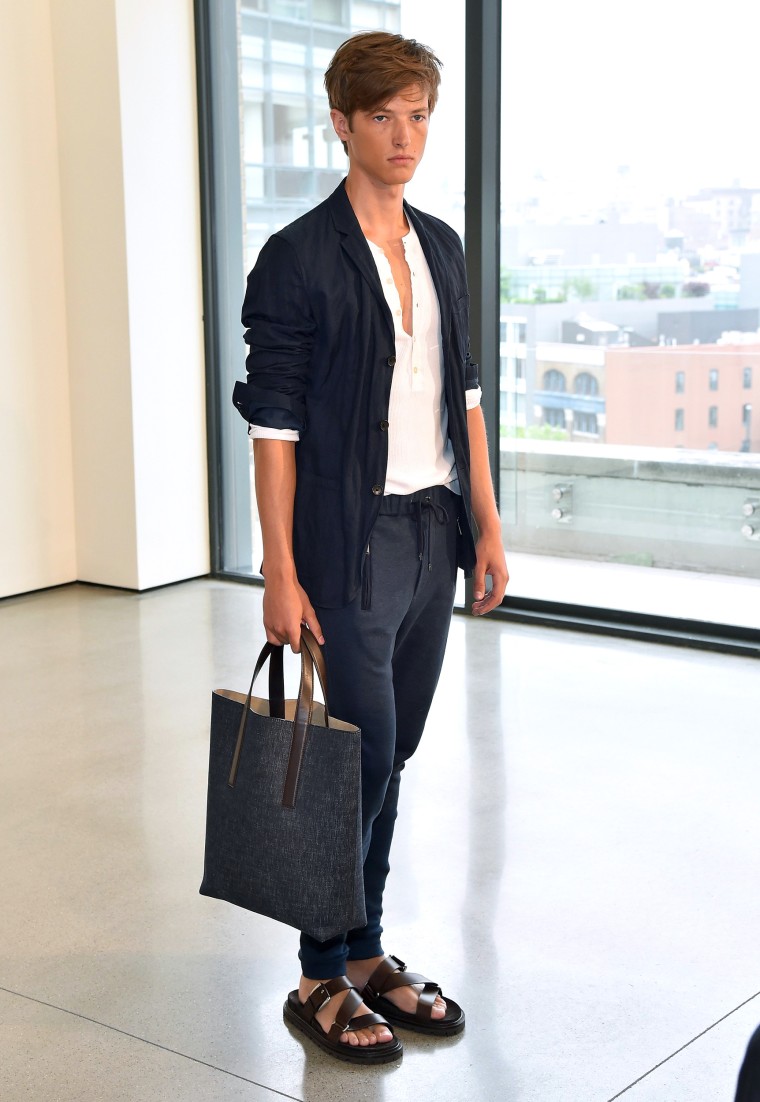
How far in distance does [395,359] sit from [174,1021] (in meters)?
1.13

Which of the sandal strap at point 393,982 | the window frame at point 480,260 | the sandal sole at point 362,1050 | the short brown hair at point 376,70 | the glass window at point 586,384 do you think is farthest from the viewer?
the glass window at point 586,384

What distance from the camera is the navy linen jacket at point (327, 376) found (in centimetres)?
194

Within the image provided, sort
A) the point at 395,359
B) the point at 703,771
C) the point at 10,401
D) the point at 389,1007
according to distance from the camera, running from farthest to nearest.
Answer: the point at 10,401 < the point at 703,771 < the point at 389,1007 < the point at 395,359

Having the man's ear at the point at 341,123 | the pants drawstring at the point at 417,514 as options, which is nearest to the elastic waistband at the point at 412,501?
the pants drawstring at the point at 417,514

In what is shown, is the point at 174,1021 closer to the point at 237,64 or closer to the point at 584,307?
the point at 584,307

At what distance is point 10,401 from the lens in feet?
17.3

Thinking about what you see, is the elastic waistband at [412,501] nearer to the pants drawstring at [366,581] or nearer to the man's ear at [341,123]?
the pants drawstring at [366,581]

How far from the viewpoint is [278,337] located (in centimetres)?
193

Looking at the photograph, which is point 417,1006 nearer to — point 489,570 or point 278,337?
point 489,570

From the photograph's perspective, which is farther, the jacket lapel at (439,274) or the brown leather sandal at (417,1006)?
the brown leather sandal at (417,1006)

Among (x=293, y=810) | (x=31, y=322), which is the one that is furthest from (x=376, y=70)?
(x=31, y=322)

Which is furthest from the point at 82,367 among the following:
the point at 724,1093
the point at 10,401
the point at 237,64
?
the point at 724,1093

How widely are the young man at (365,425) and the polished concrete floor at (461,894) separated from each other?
225mm

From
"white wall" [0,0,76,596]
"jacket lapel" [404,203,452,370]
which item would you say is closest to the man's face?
"jacket lapel" [404,203,452,370]
